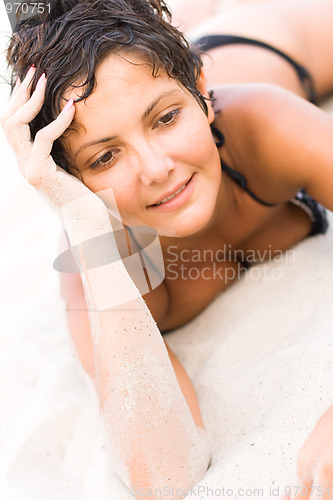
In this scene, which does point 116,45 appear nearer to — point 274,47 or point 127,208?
point 127,208

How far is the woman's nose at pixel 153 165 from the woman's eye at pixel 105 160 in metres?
0.11

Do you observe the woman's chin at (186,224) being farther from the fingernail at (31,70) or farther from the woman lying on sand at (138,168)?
the fingernail at (31,70)

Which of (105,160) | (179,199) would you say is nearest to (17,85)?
(105,160)

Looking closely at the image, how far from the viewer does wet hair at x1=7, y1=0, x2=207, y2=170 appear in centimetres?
159

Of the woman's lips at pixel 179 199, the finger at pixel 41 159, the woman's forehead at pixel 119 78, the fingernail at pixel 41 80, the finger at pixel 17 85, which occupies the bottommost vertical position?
the woman's lips at pixel 179 199

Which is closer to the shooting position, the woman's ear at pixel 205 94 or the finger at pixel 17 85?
the finger at pixel 17 85

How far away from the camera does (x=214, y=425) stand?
1.68m

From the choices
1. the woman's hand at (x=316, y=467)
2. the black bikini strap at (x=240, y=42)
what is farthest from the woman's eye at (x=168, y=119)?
the black bikini strap at (x=240, y=42)

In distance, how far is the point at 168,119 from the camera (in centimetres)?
168

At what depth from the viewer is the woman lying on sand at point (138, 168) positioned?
4.91 ft

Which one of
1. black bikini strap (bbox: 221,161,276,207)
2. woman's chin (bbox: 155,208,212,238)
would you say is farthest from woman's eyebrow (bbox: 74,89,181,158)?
black bikini strap (bbox: 221,161,276,207)

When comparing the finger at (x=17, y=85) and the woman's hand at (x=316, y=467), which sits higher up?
the finger at (x=17, y=85)

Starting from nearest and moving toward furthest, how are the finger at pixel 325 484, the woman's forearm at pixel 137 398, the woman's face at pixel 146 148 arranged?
the finger at pixel 325 484, the woman's forearm at pixel 137 398, the woman's face at pixel 146 148

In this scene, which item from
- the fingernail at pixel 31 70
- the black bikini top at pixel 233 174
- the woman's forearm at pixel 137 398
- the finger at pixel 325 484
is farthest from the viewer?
the black bikini top at pixel 233 174
